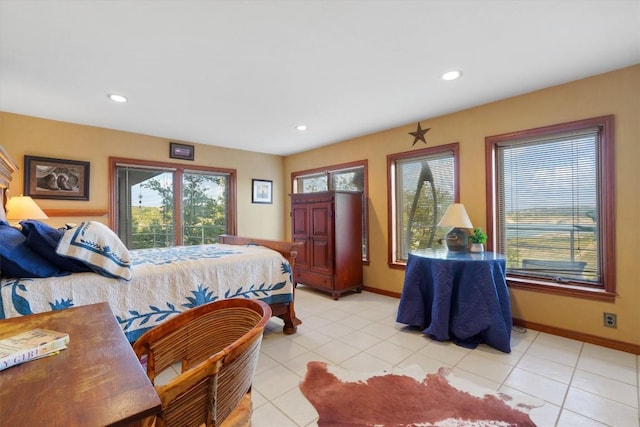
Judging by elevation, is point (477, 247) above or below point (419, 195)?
below

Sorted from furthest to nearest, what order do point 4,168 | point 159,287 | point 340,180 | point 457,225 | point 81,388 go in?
point 340,180, point 457,225, point 4,168, point 159,287, point 81,388

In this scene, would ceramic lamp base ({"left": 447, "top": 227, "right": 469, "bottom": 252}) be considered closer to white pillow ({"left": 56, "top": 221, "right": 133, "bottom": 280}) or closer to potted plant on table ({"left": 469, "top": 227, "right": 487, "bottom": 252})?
potted plant on table ({"left": 469, "top": 227, "right": 487, "bottom": 252})

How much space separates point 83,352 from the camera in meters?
0.85

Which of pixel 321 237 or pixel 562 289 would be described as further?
pixel 321 237

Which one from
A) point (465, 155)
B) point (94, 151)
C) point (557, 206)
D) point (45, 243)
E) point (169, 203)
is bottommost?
point (45, 243)

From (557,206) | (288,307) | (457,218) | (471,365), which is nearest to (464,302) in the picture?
(471,365)

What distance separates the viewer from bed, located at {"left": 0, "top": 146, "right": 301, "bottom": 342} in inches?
65.8

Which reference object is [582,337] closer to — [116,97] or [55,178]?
[116,97]

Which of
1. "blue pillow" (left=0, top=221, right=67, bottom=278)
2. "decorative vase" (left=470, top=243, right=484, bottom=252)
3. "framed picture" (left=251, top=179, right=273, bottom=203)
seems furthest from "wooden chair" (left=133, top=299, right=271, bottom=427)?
"framed picture" (left=251, top=179, right=273, bottom=203)

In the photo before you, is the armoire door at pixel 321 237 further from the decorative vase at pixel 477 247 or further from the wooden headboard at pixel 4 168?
the wooden headboard at pixel 4 168

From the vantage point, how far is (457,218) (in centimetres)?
303

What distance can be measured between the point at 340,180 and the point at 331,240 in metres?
1.21

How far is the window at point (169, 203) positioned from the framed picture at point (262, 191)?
1.35 ft

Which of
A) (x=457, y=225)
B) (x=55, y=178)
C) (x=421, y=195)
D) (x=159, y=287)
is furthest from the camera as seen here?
(x=421, y=195)
